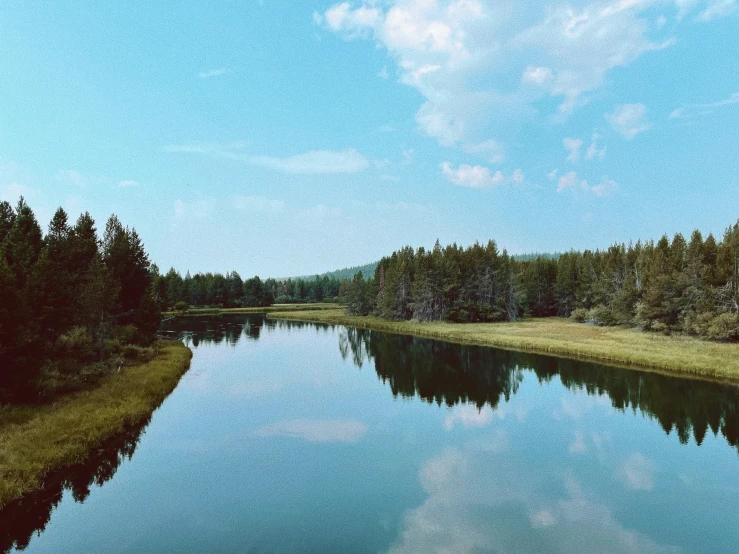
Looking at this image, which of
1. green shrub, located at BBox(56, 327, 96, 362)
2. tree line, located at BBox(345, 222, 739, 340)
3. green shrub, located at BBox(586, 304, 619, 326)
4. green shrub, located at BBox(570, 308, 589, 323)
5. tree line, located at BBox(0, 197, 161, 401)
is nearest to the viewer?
tree line, located at BBox(0, 197, 161, 401)

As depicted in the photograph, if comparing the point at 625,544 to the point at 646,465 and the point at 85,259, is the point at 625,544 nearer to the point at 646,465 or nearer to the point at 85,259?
the point at 646,465

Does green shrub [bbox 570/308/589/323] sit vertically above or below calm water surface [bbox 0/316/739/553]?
above

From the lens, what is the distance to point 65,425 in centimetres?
2502

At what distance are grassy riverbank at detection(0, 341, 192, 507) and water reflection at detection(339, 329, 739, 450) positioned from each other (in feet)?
75.5

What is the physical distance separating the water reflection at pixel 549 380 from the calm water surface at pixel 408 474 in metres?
0.30

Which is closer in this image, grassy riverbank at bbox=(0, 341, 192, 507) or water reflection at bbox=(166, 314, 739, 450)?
grassy riverbank at bbox=(0, 341, 192, 507)

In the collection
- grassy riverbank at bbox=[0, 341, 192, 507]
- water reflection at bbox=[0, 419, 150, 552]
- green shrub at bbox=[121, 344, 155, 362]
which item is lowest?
water reflection at bbox=[0, 419, 150, 552]

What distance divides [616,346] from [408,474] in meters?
49.9

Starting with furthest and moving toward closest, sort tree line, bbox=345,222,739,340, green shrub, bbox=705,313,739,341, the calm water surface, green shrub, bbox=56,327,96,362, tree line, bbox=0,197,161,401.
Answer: tree line, bbox=345,222,739,340 → green shrub, bbox=705,313,739,341 → green shrub, bbox=56,327,96,362 → tree line, bbox=0,197,161,401 → the calm water surface

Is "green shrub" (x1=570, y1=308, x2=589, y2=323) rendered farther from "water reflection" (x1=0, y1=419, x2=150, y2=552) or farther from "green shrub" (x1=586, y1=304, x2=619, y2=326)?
"water reflection" (x1=0, y1=419, x2=150, y2=552)

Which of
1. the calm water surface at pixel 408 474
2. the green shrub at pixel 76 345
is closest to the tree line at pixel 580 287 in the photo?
the calm water surface at pixel 408 474

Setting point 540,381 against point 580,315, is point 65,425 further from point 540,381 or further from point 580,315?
point 580,315

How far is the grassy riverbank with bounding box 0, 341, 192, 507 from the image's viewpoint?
19.6 metres

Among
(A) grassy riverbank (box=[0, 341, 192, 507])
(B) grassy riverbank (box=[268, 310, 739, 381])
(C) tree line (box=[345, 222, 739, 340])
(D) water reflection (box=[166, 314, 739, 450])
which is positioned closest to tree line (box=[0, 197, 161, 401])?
(A) grassy riverbank (box=[0, 341, 192, 507])
